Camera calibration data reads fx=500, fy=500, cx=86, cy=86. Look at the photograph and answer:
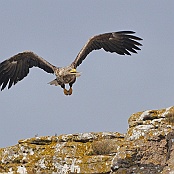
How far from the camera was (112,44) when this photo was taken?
15.3m

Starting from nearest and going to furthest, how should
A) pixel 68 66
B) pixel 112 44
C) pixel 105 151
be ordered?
pixel 105 151 < pixel 68 66 < pixel 112 44

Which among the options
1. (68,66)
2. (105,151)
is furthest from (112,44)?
(105,151)

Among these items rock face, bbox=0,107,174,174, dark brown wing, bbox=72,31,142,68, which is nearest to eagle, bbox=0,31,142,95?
dark brown wing, bbox=72,31,142,68

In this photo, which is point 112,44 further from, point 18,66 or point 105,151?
point 105,151

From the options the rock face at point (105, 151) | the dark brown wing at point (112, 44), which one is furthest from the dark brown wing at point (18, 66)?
the rock face at point (105, 151)

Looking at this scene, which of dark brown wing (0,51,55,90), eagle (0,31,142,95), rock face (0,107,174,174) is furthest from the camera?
dark brown wing (0,51,55,90)

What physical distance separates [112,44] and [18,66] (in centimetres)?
303

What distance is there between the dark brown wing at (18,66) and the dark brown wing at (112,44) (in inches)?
47.5

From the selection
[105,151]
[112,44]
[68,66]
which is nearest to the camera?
[105,151]

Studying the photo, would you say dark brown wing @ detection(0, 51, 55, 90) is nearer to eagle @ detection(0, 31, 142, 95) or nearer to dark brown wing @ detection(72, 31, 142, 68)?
eagle @ detection(0, 31, 142, 95)

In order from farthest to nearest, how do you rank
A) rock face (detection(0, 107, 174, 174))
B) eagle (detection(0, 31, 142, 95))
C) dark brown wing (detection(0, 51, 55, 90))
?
1. dark brown wing (detection(0, 51, 55, 90))
2. eagle (detection(0, 31, 142, 95))
3. rock face (detection(0, 107, 174, 174))

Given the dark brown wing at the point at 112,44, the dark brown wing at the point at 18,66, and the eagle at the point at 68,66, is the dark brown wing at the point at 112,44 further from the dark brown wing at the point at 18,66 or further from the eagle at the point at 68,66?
the dark brown wing at the point at 18,66

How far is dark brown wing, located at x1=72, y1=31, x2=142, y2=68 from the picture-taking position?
14867 millimetres

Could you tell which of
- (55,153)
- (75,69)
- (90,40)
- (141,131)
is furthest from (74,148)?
(90,40)
